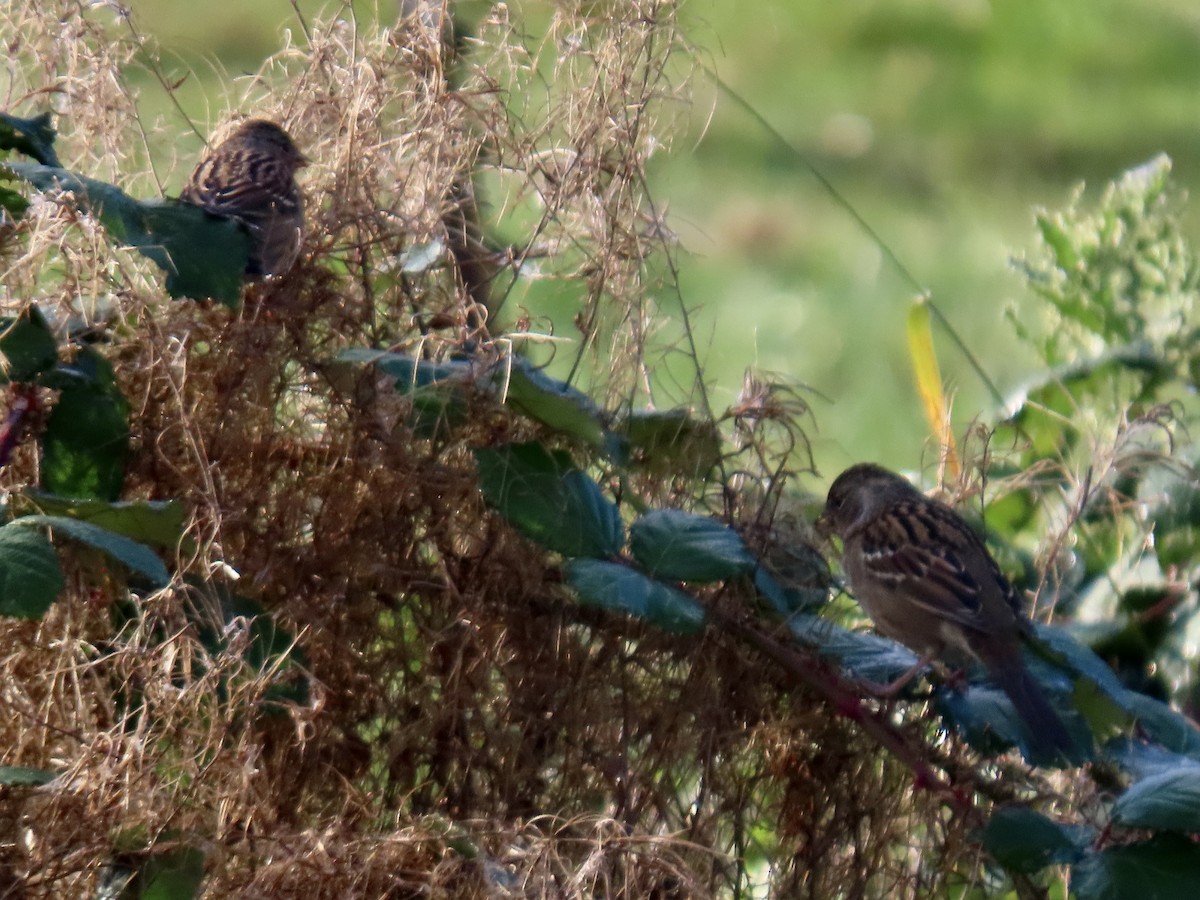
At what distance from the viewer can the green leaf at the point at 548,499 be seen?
1938 millimetres

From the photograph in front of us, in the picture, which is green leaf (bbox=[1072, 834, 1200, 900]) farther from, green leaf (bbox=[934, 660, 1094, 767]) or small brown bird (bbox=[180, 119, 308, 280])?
small brown bird (bbox=[180, 119, 308, 280])

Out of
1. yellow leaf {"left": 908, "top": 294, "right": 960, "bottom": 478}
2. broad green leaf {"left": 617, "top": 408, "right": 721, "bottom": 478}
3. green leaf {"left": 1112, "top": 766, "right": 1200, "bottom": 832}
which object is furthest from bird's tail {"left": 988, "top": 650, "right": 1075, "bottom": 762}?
yellow leaf {"left": 908, "top": 294, "right": 960, "bottom": 478}

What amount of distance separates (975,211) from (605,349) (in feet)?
14.9

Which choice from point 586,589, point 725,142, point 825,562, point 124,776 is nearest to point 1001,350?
Answer: point 725,142

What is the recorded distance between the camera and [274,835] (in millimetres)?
1807

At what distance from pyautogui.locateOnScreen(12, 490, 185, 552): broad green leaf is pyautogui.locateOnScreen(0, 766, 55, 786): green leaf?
0.29 metres

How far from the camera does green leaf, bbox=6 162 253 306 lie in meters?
1.88

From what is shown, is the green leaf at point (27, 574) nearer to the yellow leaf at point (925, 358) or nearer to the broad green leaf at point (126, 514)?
the broad green leaf at point (126, 514)

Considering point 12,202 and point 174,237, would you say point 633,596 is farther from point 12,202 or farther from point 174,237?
point 12,202

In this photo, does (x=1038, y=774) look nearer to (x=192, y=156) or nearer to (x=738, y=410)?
(x=738, y=410)

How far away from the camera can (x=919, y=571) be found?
9.94 ft

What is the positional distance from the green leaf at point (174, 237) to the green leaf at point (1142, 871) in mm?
1249

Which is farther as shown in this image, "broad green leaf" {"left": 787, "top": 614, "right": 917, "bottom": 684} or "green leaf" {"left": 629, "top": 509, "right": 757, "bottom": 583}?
"broad green leaf" {"left": 787, "top": 614, "right": 917, "bottom": 684}

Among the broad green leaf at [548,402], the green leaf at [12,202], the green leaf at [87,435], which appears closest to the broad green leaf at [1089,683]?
the broad green leaf at [548,402]
